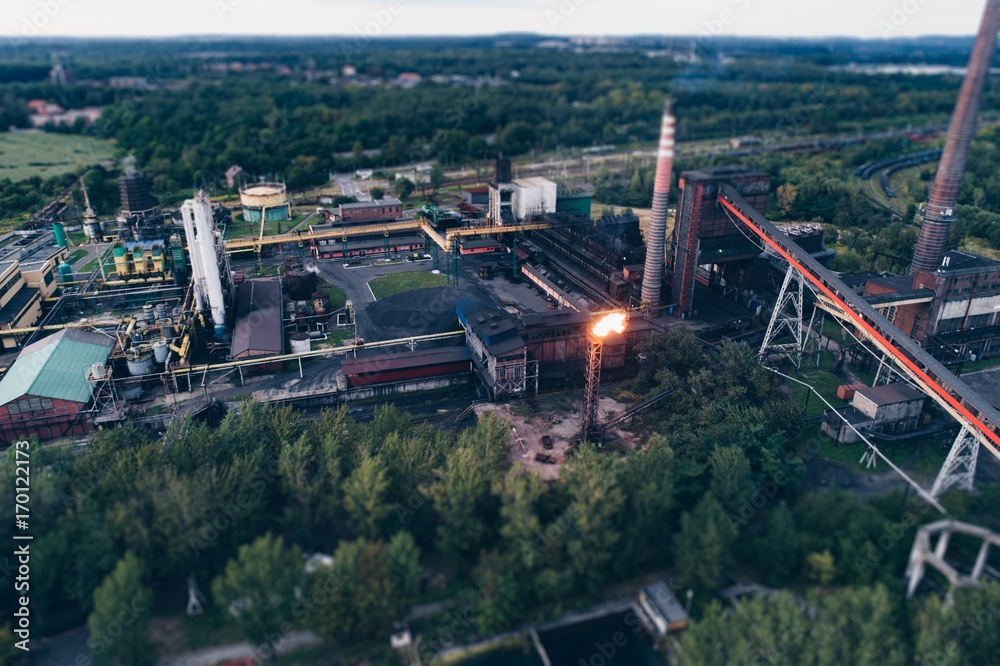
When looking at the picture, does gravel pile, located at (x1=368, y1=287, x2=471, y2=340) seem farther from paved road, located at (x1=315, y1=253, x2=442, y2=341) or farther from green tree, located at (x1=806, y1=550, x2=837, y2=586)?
green tree, located at (x1=806, y1=550, x2=837, y2=586)

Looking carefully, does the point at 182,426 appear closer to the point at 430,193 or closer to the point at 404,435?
the point at 404,435

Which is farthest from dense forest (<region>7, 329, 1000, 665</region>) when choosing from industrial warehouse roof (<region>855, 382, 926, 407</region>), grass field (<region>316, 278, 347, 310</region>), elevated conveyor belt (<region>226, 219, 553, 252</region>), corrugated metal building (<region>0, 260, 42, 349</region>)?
elevated conveyor belt (<region>226, 219, 553, 252</region>)

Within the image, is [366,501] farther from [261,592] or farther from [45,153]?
[45,153]

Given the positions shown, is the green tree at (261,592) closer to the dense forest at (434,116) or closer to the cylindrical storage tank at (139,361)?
the cylindrical storage tank at (139,361)

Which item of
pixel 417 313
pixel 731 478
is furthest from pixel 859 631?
pixel 417 313

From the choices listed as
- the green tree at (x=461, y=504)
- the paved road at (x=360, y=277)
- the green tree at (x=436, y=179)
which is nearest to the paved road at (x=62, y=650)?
the green tree at (x=461, y=504)
